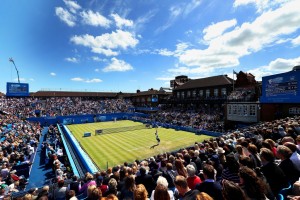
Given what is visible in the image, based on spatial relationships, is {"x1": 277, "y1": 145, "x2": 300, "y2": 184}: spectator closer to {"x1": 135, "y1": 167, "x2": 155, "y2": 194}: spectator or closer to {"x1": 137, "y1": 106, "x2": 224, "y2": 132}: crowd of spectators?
{"x1": 135, "y1": 167, "x2": 155, "y2": 194}: spectator

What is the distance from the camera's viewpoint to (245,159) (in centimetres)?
418

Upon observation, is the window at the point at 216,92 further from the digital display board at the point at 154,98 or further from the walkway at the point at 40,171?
the walkway at the point at 40,171

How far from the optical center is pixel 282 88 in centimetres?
2275

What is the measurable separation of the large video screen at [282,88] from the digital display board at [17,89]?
184ft

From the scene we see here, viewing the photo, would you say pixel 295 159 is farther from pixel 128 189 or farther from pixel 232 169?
pixel 128 189

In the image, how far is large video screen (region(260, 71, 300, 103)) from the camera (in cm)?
2133

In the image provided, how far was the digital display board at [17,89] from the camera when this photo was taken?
4681 cm

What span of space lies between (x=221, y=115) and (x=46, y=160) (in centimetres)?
3089

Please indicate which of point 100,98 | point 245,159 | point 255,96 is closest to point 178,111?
point 255,96

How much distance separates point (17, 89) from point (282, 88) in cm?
→ 5906

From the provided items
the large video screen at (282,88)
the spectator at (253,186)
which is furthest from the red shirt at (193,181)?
the large video screen at (282,88)

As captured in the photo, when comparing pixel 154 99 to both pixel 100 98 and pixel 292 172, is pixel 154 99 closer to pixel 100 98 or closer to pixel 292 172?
pixel 100 98

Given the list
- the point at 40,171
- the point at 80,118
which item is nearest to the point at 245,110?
the point at 40,171

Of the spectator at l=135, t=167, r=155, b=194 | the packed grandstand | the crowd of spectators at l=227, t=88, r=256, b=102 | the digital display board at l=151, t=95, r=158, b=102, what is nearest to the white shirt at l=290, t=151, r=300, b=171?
the packed grandstand
